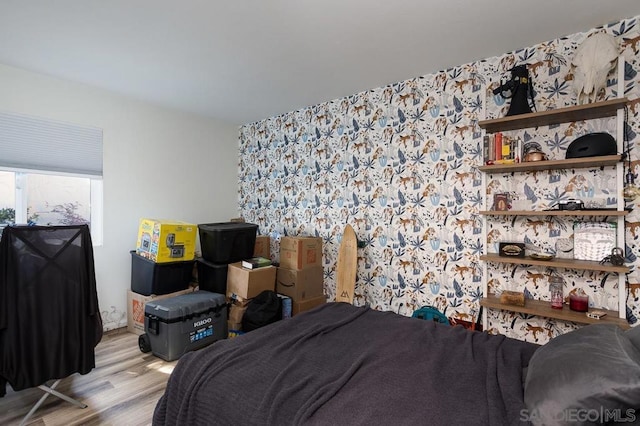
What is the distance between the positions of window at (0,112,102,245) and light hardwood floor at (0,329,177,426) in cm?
131

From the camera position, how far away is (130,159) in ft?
11.5

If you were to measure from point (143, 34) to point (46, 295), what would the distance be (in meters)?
1.79

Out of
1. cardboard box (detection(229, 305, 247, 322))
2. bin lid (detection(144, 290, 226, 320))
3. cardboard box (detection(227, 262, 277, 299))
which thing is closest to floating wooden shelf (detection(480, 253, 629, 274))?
cardboard box (detection(227, 262, 277, 299))

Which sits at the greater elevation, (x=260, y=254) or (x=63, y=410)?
(x=260, y=254)

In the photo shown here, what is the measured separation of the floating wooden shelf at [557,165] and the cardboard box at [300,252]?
1787 mm

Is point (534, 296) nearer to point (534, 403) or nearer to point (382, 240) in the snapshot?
point (382, 240)

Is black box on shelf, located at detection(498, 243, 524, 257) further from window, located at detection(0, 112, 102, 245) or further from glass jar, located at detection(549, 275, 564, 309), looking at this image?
window, located at detection(0, 112, 102, 245)

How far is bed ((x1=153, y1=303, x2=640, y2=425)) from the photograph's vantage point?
44.3 inches

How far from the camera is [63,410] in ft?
6.78

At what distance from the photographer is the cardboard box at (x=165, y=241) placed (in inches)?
125

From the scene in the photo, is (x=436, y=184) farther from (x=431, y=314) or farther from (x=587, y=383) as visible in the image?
(x=587, y=383)

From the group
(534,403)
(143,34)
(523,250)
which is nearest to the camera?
(534,403)

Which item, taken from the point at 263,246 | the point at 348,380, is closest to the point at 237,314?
the point at 263,246

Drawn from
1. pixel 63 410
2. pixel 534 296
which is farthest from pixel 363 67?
pixel 63 410
